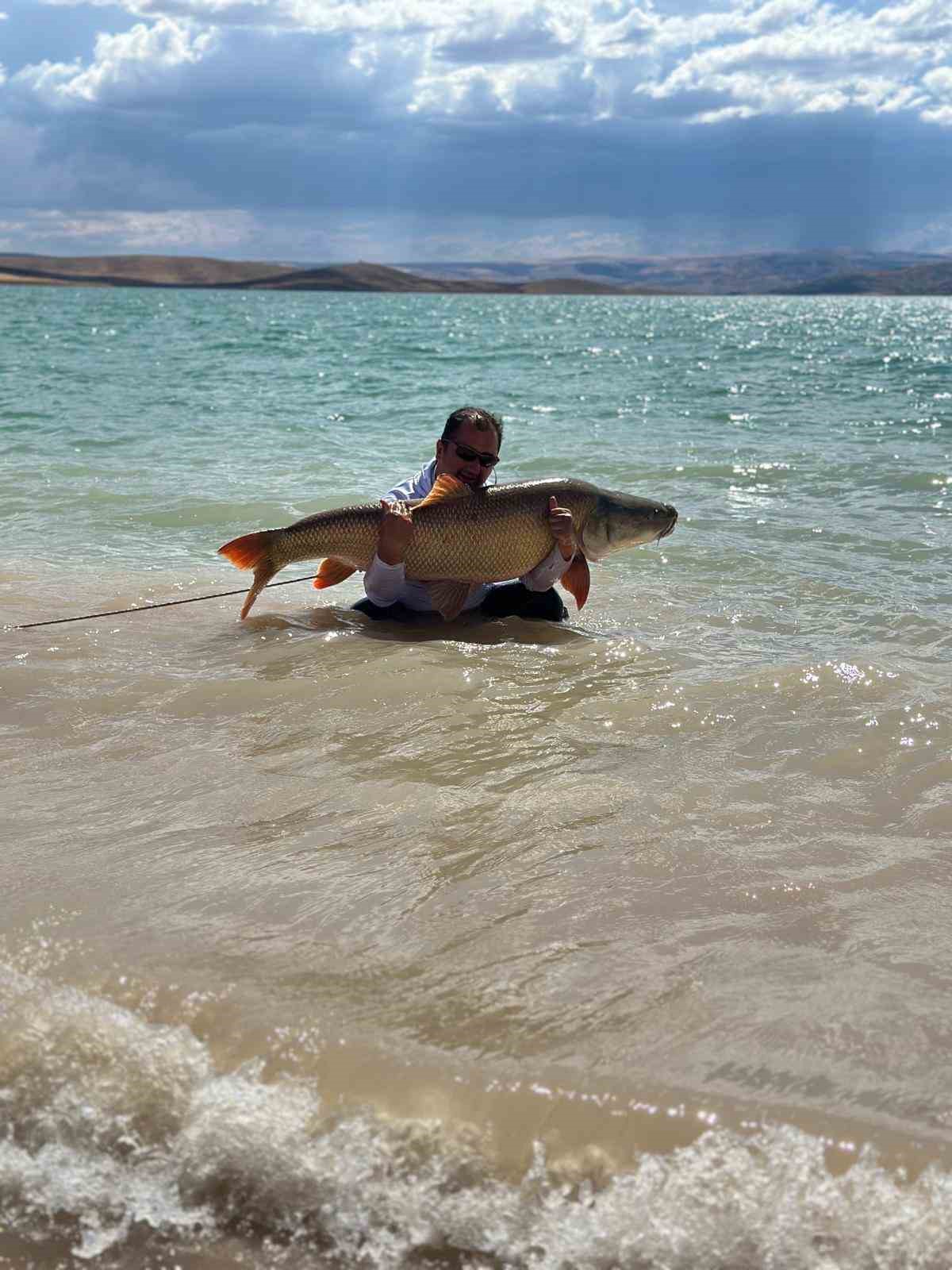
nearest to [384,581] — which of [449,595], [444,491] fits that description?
[449,595]

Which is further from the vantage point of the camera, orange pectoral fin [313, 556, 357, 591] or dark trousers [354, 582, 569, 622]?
dark trousers [354, 582, 569, 622]

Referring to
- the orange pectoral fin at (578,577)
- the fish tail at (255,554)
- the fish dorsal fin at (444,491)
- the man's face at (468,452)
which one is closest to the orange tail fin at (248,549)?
the fish tail at (255,554)

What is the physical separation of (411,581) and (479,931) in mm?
2921

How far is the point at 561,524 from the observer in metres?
5.16

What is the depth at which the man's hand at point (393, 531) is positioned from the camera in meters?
5.09

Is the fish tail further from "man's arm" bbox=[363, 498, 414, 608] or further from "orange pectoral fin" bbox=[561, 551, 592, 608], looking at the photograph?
"orange pectoral fin" bbox=[561, 551, 592, 608]

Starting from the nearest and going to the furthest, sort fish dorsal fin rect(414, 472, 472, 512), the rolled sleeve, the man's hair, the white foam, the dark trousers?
1. the white foam
2. fish dorsal fin rect(414, 472, 472, 512)
3. the man's hair
4. the rolled sleeve
5. the dark trousers

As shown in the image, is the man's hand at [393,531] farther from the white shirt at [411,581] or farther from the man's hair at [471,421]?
the man's hair at [471,421]

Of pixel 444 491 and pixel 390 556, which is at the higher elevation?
pixel 444 491

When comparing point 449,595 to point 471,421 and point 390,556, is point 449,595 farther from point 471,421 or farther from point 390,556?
point 471,421

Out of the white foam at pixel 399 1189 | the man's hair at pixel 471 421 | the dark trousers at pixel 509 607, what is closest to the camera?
the white foam at pixel 399 1189

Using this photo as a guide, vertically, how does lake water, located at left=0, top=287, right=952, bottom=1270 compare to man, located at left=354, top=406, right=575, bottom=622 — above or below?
below

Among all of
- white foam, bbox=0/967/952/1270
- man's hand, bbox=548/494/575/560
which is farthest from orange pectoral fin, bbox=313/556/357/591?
white foam, bbox=0/967/952/1270

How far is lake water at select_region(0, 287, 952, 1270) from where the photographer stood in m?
2.08
